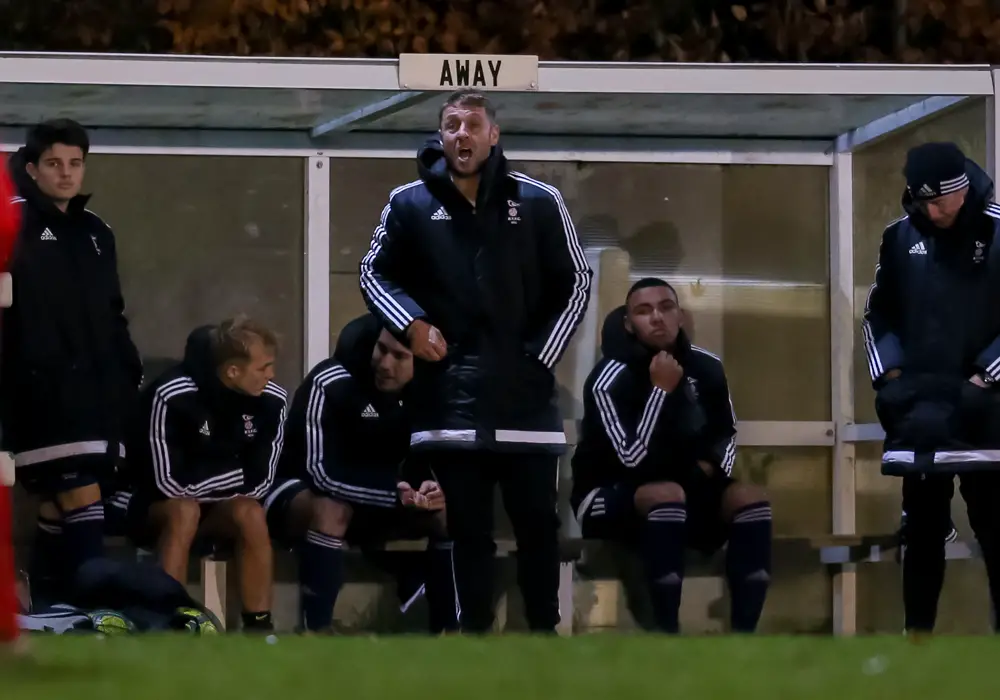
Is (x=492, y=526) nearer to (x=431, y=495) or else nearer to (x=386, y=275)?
(x=386, y=275)

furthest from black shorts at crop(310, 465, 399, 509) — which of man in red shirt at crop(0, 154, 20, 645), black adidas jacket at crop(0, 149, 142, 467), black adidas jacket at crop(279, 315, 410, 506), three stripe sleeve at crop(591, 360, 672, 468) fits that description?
man in red shirt at crop(0, 154, 20, 645)

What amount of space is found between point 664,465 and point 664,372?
0.36m

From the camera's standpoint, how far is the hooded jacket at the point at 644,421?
7.17 meters

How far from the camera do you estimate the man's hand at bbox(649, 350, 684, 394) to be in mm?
7203

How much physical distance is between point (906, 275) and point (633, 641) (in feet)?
7.40

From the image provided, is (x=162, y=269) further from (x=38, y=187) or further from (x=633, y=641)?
(x=633, y=641)

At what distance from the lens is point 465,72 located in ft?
22.9

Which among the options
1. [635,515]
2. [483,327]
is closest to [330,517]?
[635,515]

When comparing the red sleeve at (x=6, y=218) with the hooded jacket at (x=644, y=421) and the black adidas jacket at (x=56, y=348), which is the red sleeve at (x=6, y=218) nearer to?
the black adidas jacket at (x=56, y=348)

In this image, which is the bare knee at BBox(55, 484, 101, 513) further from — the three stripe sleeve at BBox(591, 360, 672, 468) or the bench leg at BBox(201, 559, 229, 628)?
the three stripe sleeve at BBox(591, 360, 672, 468)

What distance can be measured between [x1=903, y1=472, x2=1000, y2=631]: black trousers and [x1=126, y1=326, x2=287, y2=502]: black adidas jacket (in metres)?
2.40

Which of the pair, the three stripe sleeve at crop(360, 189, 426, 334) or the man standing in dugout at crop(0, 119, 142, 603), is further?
the man standing in dugout at crop(0, 119, 142, 603)

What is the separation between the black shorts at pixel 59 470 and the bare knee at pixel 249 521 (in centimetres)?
65

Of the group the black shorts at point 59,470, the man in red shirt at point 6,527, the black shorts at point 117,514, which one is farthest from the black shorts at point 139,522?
the man in red shirt at point 6,527
